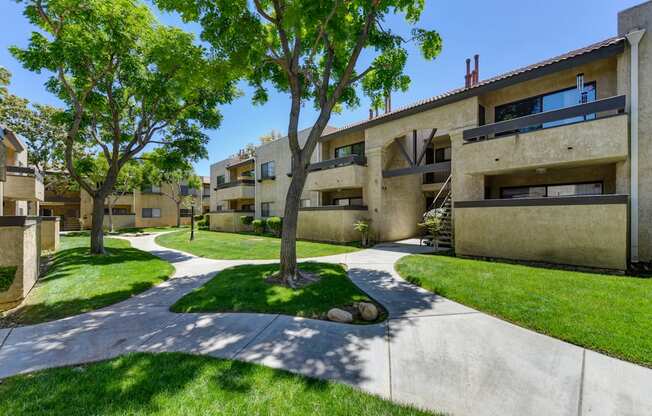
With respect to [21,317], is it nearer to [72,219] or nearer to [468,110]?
[468,110]

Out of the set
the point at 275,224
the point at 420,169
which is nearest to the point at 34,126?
the point at 275,224

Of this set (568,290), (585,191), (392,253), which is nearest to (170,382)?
(568,290)

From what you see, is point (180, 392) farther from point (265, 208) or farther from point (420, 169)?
point (265, 208)

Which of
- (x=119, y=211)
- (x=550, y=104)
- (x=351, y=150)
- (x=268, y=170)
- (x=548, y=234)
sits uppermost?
(x=550, y=104)

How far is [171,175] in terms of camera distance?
26.9 metres

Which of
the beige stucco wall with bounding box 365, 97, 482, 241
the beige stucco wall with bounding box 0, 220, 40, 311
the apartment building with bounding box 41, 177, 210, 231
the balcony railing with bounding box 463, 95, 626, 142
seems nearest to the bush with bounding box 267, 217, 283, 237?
the beige stucco wall with bounding box 365, 97, 482, 241

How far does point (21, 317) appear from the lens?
17.9 ft

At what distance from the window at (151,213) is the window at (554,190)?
4191 centimetres

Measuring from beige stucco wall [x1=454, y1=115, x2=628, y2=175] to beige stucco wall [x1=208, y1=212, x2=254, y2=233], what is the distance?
21143 millimetres

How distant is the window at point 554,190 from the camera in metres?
10.9

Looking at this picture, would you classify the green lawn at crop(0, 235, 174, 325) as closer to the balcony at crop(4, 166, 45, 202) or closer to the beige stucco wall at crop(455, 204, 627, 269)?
the balcony at crop(4, 166, 45, 202)

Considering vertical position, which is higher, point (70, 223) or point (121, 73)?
point (121, 73)

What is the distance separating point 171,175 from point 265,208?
1063 centimetres

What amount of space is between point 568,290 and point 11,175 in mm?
23516
